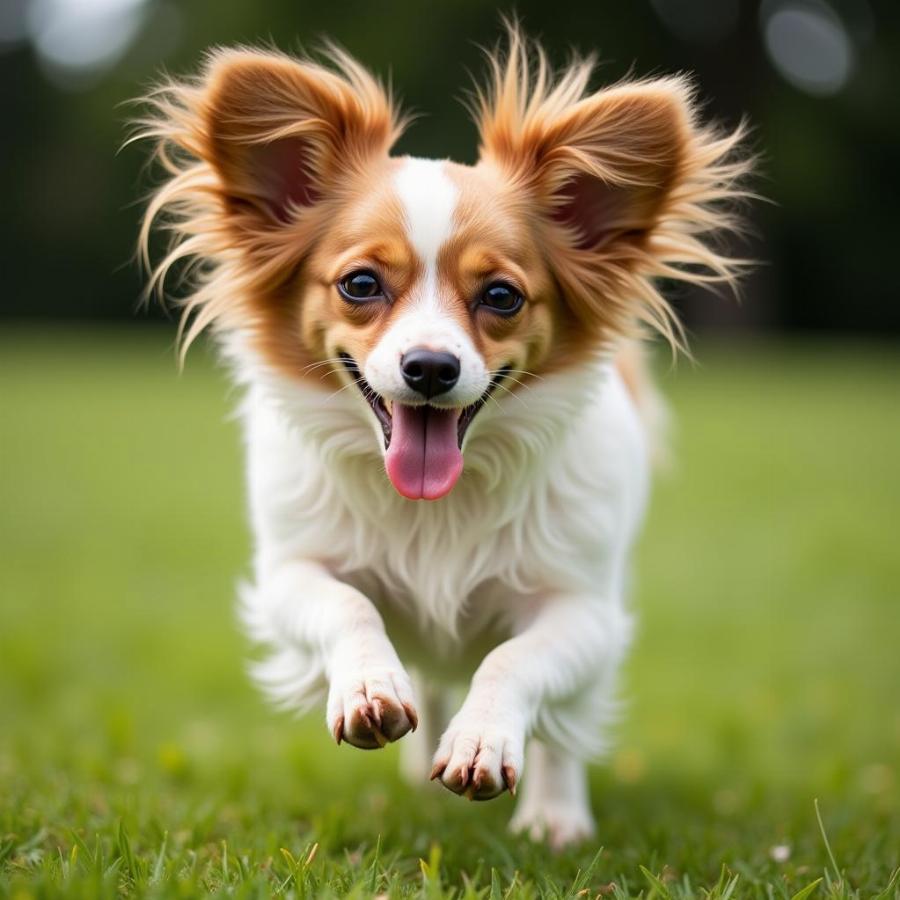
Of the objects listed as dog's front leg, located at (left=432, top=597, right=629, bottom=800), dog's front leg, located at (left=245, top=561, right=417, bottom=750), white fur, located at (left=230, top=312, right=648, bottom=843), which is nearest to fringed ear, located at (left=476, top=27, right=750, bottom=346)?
white fur, located at (left=230, top=312, right=648, bottom=843)

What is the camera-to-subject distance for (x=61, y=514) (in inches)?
422

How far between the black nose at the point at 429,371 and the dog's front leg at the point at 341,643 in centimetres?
70

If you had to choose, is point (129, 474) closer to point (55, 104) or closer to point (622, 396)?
point (622, 396)

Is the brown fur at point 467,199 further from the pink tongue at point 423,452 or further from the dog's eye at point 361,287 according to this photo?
the pink tongue at point 423,452

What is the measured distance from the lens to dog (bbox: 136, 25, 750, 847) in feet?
12.7

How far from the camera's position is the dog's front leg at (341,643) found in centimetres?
328

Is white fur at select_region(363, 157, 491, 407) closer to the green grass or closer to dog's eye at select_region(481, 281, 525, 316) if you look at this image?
dog's eye at select_region(481, 281, 525, 316)

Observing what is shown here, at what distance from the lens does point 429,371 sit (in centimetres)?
354

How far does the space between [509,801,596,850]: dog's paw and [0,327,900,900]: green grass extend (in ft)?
0.33

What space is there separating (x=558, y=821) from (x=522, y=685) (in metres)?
1.16

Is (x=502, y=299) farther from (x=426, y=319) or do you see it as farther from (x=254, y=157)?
(x=254, y=157)

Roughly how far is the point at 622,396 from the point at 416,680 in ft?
4.57

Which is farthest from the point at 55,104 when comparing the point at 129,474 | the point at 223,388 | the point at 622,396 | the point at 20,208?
the point at 622,396

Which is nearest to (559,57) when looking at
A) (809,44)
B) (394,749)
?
(809,44)
